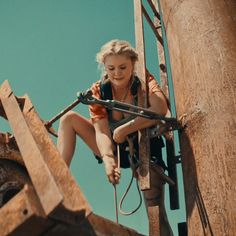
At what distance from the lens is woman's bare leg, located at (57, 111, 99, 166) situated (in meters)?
3.60

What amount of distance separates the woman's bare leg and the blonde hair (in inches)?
21.7

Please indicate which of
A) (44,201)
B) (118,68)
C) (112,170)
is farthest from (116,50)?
(44,201)

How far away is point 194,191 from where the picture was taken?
305cm

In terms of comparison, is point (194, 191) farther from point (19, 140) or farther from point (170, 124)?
point (19, 140)

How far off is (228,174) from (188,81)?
94 centimetres

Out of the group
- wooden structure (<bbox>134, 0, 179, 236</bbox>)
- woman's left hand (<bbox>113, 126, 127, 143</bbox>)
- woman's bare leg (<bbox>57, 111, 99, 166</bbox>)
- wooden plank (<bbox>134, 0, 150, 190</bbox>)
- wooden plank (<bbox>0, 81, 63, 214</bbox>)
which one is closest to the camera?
wooden plank (<bbox>0, 81, 63, 214</bbox>)

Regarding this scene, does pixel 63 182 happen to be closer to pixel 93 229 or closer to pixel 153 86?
pixel 93 229

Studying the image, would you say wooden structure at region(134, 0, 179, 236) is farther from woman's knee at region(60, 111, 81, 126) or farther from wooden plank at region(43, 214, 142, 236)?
woman's knee at region(60, 111, 81, 126)

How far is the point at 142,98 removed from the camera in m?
3.68

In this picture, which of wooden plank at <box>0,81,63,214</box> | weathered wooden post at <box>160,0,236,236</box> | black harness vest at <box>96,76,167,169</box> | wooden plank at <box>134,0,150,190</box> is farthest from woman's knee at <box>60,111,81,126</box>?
wooden plank at <box>0,81,63,214</box>

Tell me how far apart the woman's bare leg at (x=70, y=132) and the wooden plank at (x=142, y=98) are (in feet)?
1.78

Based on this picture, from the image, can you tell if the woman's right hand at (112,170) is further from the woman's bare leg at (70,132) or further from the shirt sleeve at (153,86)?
the shirt sleeve at (153,86)

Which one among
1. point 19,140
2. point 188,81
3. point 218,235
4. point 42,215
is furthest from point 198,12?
point 42,215

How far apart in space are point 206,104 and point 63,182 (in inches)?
62.7
